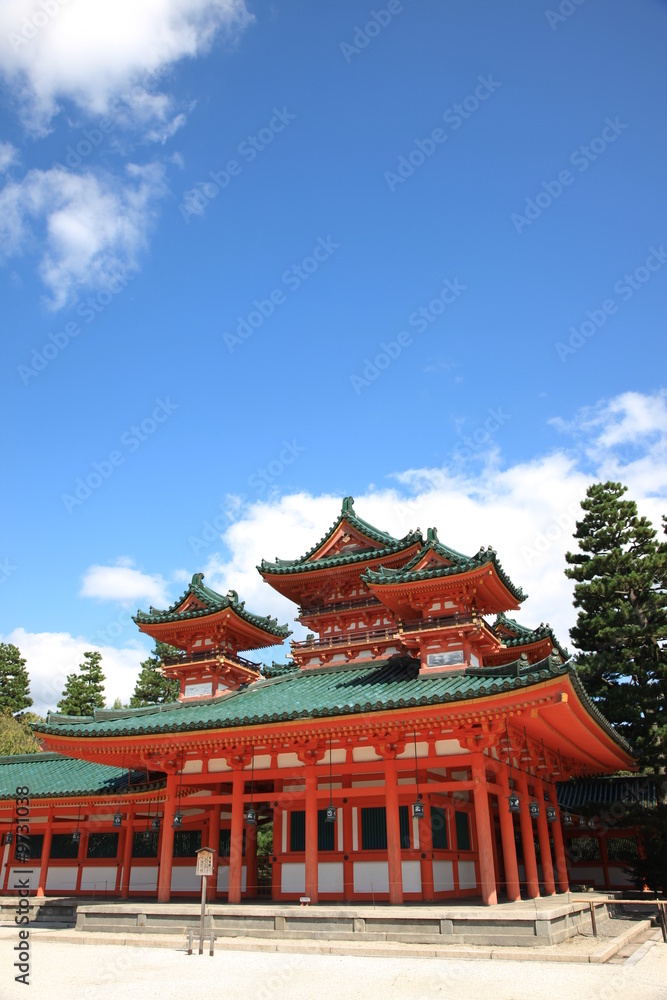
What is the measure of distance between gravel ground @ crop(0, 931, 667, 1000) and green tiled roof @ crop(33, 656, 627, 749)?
18.7ft

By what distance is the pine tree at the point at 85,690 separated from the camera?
57.5m

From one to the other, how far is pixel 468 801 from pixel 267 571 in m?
11.2

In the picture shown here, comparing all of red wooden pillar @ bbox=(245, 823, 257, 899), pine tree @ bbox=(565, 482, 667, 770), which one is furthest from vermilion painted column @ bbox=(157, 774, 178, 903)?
pine tree @ bbox=(565, 482, 667, 770)

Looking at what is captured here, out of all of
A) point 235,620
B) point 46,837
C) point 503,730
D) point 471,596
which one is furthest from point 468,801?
point 46,837

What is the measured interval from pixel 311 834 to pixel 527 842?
22.5 feet

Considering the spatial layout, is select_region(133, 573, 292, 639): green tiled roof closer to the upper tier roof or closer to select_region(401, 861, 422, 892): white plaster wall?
the upper tier roof

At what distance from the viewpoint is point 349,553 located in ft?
90.4

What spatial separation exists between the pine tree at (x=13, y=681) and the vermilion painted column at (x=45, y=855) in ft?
141

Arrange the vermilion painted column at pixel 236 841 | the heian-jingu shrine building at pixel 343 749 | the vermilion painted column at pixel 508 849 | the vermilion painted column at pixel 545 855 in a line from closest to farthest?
the vermilion painted column at pixel 508 849 < the heian-jingu shrine building at pixel 343 749 < the vermilion painted column at pixel 236 841 < the vermilion painted column at pixel 545 855

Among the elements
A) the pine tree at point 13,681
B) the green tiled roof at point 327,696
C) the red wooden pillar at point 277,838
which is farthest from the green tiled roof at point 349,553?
the pine tree at point 13,681

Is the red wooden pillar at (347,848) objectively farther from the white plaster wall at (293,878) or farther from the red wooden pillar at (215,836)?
the red wooden pillar at (215,836)

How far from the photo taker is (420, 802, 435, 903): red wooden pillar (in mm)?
19125

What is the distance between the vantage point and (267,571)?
27672 mm

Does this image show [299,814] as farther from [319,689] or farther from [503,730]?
[503,730]
